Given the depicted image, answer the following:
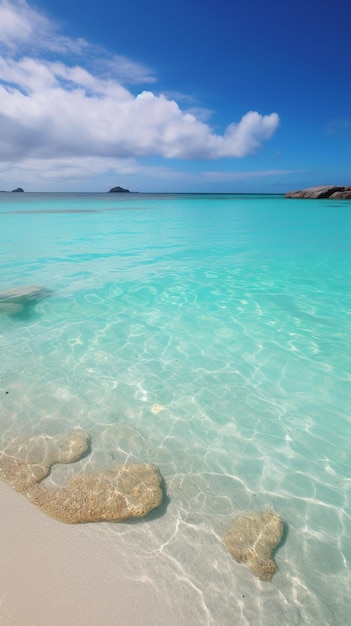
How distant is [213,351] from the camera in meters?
6.96

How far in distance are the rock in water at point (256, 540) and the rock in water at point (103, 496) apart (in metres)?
0.87

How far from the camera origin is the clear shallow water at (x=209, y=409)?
298cm

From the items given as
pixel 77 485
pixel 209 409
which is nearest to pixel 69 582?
pixel 77 485

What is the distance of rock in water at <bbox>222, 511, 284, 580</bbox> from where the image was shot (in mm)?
3027

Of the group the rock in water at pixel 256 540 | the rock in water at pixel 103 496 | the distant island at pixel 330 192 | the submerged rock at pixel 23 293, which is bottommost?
the rock in water at pixel 256 540

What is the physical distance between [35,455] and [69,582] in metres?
1.69

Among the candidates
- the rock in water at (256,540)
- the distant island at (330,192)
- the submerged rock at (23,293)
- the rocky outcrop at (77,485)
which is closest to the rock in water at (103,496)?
the rocky outcrop at (77,485)

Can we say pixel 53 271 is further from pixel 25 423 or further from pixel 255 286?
pixel 25 423

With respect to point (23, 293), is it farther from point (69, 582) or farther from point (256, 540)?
point (256, 540)

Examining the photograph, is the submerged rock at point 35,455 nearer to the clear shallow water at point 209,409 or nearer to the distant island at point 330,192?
the clear shallow water at point 209,409

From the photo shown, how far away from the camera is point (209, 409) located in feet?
17.1

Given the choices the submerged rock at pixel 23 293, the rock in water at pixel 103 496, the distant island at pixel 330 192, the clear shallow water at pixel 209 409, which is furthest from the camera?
the distant island at pixel 330 192

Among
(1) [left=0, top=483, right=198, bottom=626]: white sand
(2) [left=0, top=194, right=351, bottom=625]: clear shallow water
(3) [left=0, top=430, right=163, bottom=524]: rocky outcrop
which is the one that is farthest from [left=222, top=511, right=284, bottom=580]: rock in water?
(3) [left=0, top=430, right=163, bottom=524]: rocky outcrop

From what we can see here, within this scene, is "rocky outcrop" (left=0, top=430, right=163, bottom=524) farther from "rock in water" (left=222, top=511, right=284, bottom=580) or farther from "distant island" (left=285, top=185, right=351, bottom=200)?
"distant island" (left=285, top=185, right=351, bottom=200)
